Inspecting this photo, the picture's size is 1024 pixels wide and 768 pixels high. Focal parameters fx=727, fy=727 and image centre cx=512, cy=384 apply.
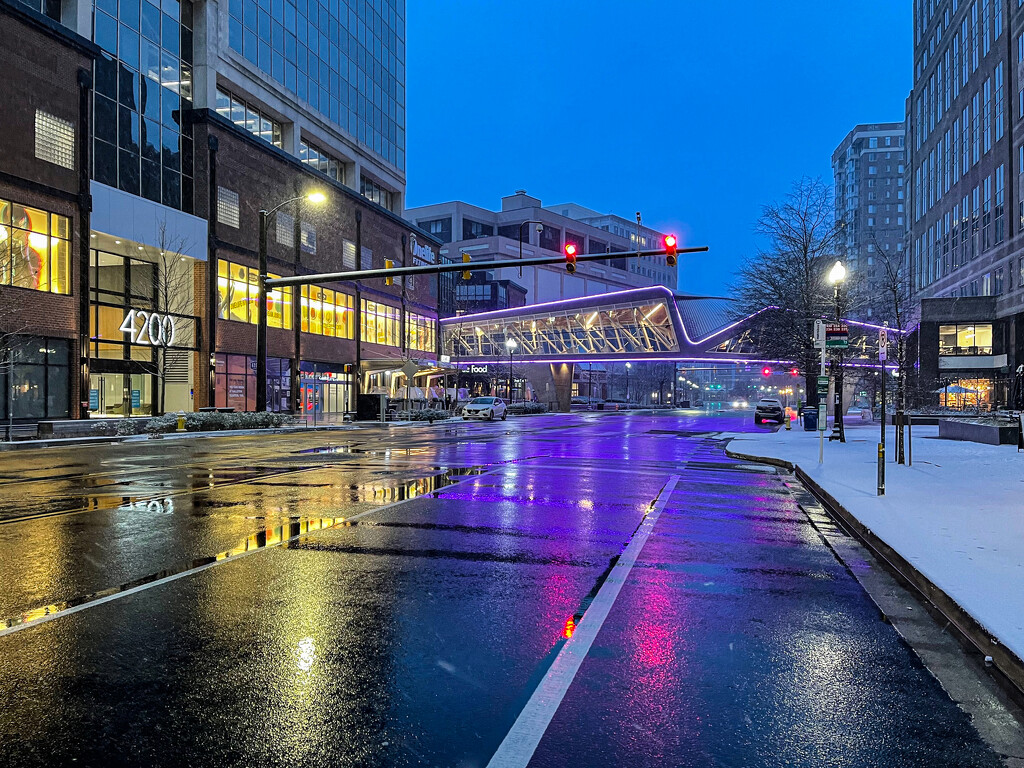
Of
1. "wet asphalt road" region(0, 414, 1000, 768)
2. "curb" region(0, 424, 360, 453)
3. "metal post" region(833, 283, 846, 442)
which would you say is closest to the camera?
"wet asphalt road" region(0, 414, 1000, 768)

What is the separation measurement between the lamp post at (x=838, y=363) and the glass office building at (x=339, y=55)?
39.0m

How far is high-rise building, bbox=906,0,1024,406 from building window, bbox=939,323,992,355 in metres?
0.08

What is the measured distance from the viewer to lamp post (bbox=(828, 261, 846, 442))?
18319 mm

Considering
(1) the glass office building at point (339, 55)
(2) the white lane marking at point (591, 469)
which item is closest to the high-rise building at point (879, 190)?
(1) the glass office building at point (339, 55)

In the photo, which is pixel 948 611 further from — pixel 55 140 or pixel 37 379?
pixel 55 140

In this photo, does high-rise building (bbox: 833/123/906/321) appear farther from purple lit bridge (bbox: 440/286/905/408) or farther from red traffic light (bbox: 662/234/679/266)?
red traffic light (bbox: 662/234/679/266)

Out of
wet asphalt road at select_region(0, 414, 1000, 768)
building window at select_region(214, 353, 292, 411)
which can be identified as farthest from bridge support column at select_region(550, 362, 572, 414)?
wet asphalt road at select_region(0, 414, 1000, 768)

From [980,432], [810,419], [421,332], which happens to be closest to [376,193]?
[421,332]

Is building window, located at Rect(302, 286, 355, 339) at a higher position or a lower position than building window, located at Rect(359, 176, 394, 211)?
lower

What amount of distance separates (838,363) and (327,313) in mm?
36715

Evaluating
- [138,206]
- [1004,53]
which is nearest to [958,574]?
[138,206]

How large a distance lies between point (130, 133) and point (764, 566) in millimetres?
39062

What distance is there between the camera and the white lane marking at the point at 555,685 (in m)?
3.40

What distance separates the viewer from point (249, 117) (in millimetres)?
47406
